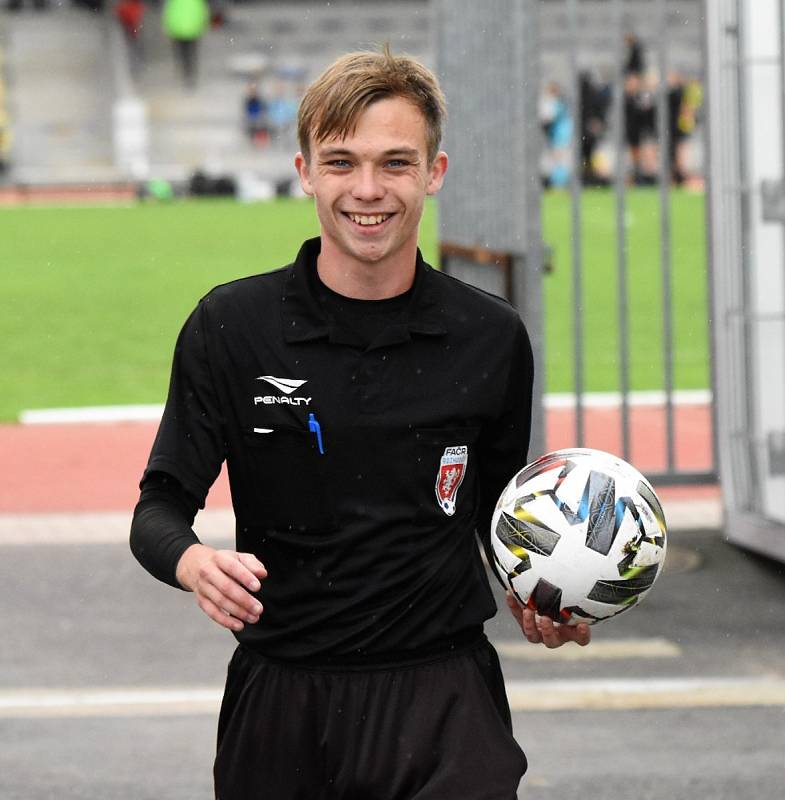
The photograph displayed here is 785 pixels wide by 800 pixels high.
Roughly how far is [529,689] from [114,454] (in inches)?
195

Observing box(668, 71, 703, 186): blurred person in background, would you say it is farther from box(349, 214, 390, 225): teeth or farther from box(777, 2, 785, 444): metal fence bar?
box(349, 214, 390, 225): teeth

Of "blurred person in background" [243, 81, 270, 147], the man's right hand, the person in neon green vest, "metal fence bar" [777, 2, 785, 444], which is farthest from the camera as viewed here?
the person in neon green vest

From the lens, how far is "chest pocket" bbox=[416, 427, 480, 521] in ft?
10.7

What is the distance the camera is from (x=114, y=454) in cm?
1054

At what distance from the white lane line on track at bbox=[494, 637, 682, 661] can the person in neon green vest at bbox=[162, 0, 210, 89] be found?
4396cm

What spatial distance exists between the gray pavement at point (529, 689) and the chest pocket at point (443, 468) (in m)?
2.03

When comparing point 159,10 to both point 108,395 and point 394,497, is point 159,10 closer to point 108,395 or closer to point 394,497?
point 108,395

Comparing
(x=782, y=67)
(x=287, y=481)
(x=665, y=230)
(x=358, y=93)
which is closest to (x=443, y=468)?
(x=287, y=481)

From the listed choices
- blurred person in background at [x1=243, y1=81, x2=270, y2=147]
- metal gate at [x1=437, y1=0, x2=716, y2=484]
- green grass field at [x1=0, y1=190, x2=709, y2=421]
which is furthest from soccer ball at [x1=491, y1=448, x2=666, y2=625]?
blurred person in background at [x1=243, y1=81, x2=270, y2=147]

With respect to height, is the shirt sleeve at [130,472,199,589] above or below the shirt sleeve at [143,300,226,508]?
below

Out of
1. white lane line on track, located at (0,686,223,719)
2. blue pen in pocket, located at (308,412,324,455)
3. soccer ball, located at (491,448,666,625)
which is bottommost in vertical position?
white lane line on track, located at (0,686,223,719)

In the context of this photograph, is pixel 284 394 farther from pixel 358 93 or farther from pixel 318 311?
pixel 358 93

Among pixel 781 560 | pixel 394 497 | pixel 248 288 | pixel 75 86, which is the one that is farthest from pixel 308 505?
pixel 75 86

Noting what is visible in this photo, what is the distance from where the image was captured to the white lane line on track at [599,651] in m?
6.51
